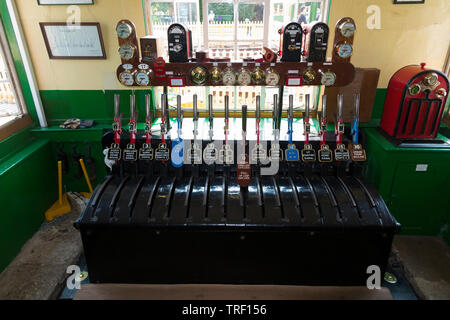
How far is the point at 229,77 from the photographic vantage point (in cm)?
288

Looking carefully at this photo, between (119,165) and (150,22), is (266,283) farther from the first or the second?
(150,22)

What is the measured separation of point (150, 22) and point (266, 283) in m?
3.03

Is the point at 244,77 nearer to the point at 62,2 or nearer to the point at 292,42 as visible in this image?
the point at 292,42

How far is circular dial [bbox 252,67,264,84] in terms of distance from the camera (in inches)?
113

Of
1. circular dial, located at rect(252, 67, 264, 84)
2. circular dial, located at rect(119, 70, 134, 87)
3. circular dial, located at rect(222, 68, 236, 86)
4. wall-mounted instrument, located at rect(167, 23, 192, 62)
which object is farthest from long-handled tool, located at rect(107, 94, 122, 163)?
circular dial, located at rect(252, 67, 264, 84)

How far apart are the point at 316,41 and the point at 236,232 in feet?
5.97

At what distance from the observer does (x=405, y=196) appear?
3158 mm

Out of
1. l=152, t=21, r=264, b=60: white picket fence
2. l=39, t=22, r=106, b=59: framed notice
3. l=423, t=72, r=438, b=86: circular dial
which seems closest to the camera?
l=423, t=72, r=438, b=86: circular dial

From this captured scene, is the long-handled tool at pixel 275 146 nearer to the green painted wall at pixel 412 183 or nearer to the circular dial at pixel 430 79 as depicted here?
the green painted wall at pixel 412 183

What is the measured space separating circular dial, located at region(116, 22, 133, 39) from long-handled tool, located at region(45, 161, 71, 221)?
1.69 metres

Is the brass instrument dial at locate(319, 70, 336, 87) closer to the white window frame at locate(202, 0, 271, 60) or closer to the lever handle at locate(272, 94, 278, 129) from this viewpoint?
the lever handle at locate(272, 94, 278, 129)

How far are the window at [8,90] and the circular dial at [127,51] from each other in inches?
59.1

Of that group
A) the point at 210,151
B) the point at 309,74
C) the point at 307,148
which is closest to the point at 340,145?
the point at 307,148
